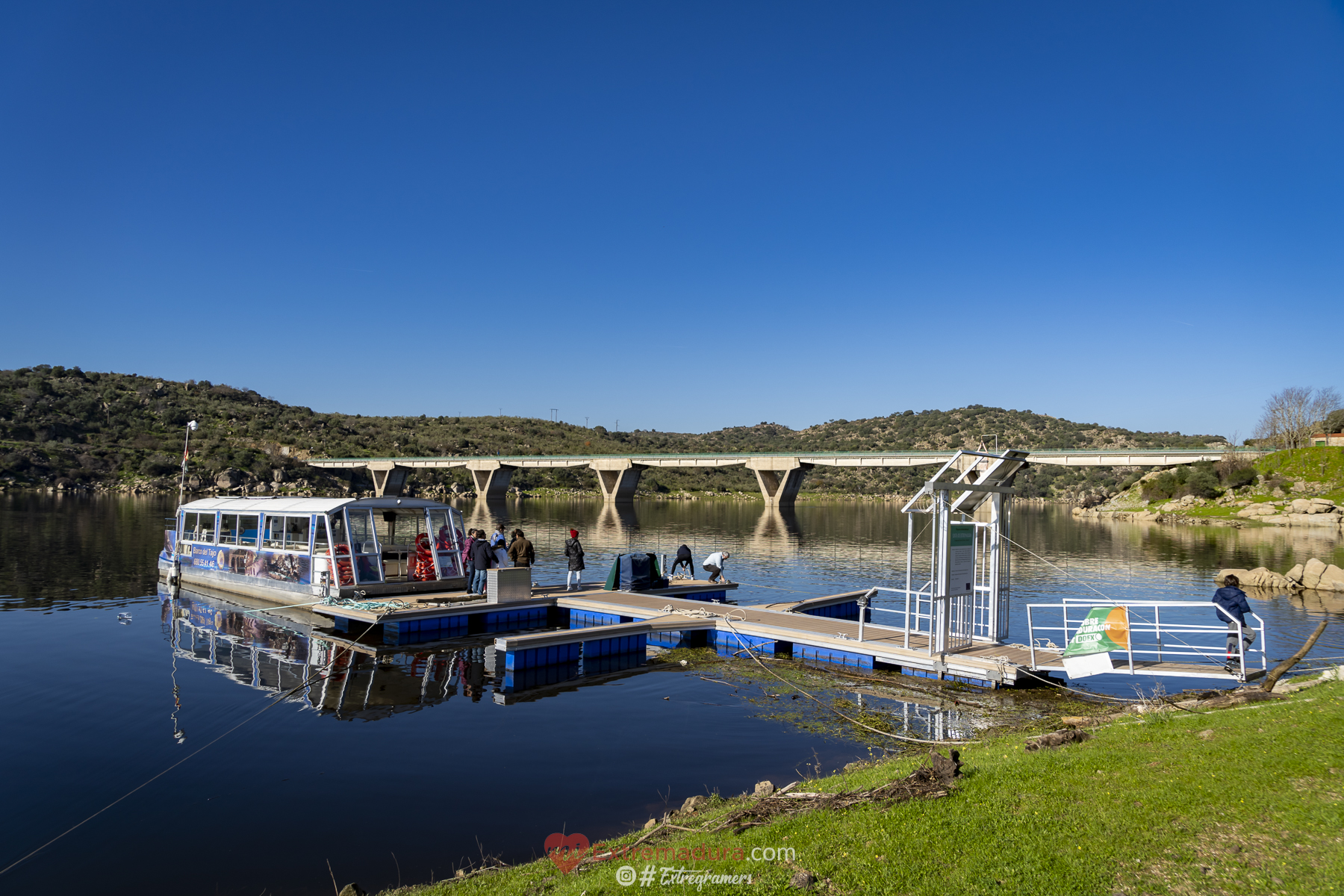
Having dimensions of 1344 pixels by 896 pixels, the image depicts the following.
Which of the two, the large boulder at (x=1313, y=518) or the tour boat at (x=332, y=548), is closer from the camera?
the tour boat at (x=332, y=548)

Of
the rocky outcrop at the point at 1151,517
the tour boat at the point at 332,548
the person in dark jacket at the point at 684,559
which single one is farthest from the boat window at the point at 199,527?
the rocky outcrop at the point at 1151,517

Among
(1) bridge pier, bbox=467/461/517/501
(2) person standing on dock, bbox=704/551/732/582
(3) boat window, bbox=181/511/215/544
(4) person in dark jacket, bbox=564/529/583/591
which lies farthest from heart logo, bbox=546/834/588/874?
(1) bridge pier, bbox=467/461/517/501

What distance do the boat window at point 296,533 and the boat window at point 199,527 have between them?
5454mm

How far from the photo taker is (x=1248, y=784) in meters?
6.84

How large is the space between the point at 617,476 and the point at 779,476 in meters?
22.4

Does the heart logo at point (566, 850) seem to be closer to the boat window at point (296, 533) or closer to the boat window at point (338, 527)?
the boat window at point (338, 527)

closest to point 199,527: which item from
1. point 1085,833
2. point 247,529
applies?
point 247,529

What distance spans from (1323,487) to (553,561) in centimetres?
6653

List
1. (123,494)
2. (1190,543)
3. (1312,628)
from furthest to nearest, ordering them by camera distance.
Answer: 1. (123,494)
2. (1190,543)
3. (1312,628)

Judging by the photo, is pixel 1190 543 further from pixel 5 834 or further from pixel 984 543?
pixel 5 834

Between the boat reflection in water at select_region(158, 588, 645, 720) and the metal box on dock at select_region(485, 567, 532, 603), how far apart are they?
109cm

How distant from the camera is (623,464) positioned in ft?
358

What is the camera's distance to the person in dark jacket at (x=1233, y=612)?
13562 millimetres

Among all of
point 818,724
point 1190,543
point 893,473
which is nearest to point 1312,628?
point 818,724
